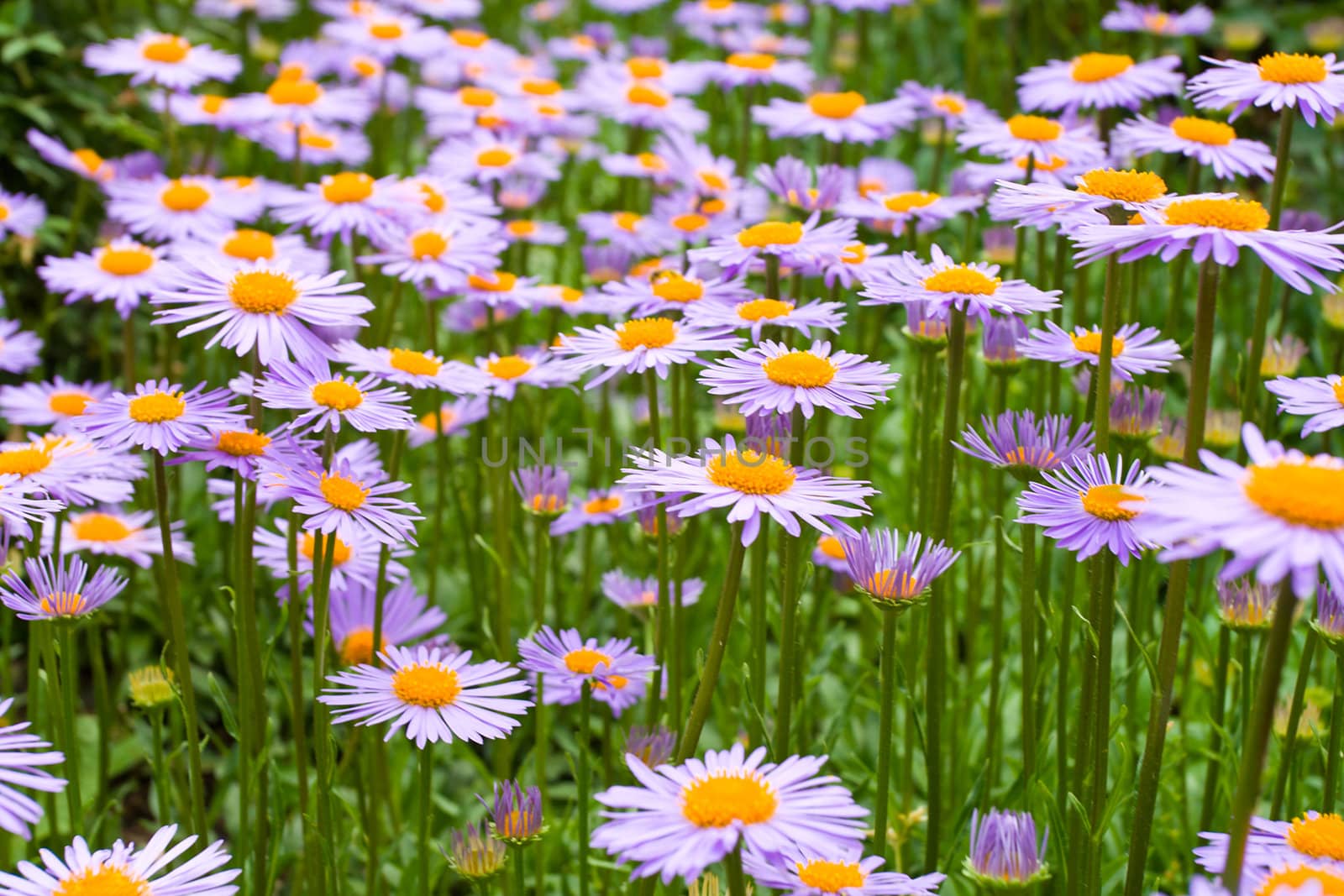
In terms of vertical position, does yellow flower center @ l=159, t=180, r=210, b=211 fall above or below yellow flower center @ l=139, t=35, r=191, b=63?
below

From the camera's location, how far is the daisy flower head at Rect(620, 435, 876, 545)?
122 cm

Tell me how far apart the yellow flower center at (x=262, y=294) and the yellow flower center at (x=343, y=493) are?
0.89ft

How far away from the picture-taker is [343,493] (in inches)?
55.2

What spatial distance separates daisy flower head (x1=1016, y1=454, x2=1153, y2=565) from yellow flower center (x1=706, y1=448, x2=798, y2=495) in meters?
0.25

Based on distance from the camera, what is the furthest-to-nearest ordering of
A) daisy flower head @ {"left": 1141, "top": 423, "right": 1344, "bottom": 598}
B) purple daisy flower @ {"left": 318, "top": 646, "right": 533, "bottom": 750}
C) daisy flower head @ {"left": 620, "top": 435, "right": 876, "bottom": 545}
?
1. purple daisy flower @ {"left": 318, "top": 646, "right": 533, "bottom": 750}
2. daisy flower head @ {"left": 620, "top": 435, "right": 876, "bottom": 545}
3. daisy flower head @ {"left": 1141, "top": 423, "right": 1344, "bottom": 598}

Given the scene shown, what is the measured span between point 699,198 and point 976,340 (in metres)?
0.59

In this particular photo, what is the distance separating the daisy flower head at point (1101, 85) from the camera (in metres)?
2.17

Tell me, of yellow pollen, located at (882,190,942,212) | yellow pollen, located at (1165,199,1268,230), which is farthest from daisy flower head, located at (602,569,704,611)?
yellow pollen, located at (1165,199,1268,230)

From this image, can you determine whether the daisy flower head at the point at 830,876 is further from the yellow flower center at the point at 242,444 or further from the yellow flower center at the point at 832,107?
the yellow flower center at the point at 832,107

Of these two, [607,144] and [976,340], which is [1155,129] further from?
[607,144]

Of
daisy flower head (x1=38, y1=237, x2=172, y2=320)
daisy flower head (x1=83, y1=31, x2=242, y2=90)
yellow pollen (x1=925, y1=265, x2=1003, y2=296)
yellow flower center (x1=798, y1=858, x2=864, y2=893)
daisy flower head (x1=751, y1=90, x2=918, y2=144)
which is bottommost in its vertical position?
yellow flower center (x1=798, y1=858, x2=864, y2=893)

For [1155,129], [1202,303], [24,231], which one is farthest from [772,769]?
[24,231]

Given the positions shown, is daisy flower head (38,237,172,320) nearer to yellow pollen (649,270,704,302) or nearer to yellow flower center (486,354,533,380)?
yellow flower center (486,354,533,380)

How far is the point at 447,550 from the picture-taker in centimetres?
278
